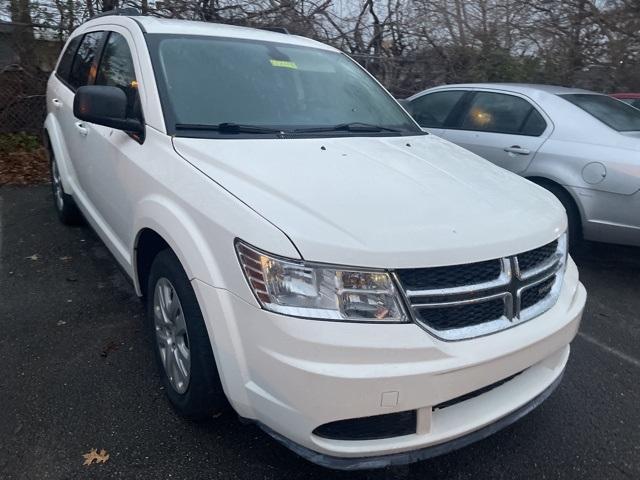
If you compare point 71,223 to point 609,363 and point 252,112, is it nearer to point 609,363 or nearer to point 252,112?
point 252,112

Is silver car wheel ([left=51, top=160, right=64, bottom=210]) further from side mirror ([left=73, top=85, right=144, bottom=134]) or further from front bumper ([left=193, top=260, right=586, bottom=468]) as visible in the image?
front bumper ([left=193, top=260, right=586, bottom=468])

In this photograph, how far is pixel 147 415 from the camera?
Answer: 2668mm

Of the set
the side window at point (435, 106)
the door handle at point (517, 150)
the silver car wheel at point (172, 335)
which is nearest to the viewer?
the silver car wheel at point (172, 335)

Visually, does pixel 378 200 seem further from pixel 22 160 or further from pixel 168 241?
pixel 22 160

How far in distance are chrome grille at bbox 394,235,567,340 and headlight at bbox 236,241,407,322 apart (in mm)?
66

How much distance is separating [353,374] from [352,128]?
178 cm

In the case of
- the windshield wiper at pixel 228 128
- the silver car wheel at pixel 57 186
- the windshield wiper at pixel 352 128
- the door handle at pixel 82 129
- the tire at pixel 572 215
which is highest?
the windshield wiper at pixel 228 128

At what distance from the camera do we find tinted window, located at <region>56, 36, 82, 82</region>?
185 inches

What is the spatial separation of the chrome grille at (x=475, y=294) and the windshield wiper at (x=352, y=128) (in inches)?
53.6

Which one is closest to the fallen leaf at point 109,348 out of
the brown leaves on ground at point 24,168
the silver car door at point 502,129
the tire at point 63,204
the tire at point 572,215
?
the tire at point 63,204

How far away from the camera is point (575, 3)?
422 inches

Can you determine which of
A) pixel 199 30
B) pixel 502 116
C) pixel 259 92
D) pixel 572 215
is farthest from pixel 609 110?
pixel 199 30

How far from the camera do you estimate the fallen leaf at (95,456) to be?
7.77 ft

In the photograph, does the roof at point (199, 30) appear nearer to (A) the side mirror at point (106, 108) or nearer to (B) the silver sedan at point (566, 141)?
(A) the side mirror at point (106, 108)
